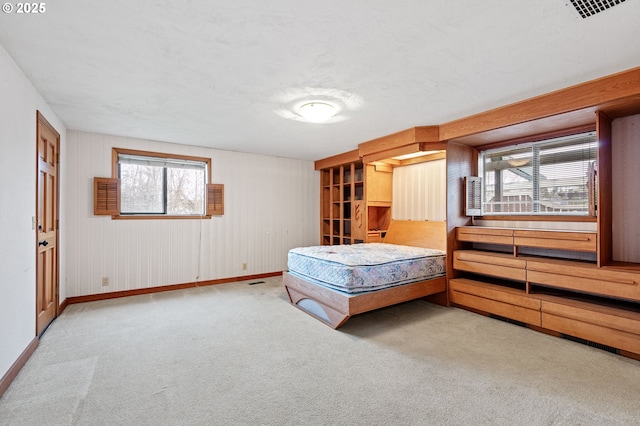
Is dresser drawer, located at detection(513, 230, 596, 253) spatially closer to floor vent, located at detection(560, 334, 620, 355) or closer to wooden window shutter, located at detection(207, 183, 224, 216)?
floor vent, located at detection(560, 334, 620, 355)

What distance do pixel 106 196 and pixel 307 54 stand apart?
3745mm

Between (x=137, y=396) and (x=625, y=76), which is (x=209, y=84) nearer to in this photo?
(x=137, y=396)

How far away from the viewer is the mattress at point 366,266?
10.4 feet

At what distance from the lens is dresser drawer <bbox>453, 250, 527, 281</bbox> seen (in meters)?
3.37

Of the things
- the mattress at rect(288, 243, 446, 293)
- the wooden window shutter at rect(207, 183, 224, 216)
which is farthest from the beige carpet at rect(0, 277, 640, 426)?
the wooden window shutter at rect(207, 183, 224, 216)

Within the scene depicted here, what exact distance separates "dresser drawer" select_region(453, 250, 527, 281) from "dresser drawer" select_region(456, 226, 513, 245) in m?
0.17

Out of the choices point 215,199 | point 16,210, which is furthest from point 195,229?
point 16,210

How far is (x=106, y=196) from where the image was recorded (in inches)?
169

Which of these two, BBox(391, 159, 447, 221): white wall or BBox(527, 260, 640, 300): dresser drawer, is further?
BBox(391, 159, 447, 221): white wall

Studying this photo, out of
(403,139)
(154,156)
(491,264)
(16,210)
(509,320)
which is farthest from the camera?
(154,156)

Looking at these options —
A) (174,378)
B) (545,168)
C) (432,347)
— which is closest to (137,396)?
(174,378)

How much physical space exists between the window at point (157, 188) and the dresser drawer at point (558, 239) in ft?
14.5

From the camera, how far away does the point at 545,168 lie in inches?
145

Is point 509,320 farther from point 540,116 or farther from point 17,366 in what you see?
point 17,366
